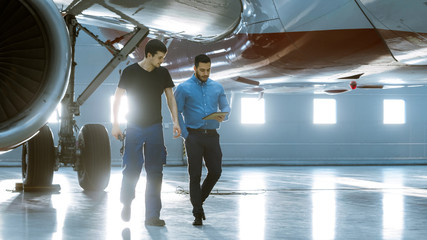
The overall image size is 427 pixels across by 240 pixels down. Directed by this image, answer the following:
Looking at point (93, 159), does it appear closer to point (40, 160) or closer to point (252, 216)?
point (40, 160)

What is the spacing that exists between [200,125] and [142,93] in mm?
583

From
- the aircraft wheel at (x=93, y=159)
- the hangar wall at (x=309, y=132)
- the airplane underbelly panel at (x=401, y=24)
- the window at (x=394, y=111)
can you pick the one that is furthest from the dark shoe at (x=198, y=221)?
the window at (x=394, y=111)

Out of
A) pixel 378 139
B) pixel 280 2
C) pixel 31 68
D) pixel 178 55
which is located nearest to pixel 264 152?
pixel 378 139

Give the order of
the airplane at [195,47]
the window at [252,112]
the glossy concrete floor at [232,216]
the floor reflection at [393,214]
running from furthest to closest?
1. the window at [252,112]
2. the floor reflection at [393,214]
3. the glossy concrete floor at [232,216]
4. the airplane at [195,47]

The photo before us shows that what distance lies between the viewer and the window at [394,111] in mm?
22016

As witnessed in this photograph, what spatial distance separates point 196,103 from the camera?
5.44 metres

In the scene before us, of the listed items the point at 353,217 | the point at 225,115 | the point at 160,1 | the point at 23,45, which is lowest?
the point at 353,217

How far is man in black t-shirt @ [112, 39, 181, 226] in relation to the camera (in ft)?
Answer: 17.1

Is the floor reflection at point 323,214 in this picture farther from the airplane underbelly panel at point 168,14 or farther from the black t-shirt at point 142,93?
the airplane underbelly panel at point 168,14

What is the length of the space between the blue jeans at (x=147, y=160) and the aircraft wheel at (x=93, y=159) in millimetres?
3221

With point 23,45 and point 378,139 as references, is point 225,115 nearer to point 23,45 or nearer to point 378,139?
point 23,45

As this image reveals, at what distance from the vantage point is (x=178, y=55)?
964 centimetres

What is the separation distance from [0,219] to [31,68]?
2168mm

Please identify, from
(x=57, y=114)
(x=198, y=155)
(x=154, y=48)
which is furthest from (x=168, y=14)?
(x=57, y=114)
